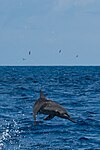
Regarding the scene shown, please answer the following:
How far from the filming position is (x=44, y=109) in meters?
15.0

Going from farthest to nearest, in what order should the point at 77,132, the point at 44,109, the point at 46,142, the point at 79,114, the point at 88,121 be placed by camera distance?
the point at 79,114, the point at 88,121, the point at 77,132, the point at 46,142, the point at 44,109

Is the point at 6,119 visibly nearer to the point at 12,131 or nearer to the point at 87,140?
the point at 12,131

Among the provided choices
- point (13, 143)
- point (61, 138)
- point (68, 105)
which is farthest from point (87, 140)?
point (68, 105)

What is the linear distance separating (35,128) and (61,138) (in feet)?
10.0

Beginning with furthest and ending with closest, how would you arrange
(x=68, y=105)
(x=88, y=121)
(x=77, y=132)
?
(x=68, y=105)
(x=88, y=121)
(x=77, y=132)

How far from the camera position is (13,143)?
83.7 feet

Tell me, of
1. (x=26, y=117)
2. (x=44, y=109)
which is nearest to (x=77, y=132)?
(x=26, y=117)

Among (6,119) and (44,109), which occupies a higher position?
(44,109)

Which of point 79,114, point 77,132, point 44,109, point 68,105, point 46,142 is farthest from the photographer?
point 68,105

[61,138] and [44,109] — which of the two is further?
[61,138]

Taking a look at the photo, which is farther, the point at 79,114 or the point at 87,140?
the point at 79,114


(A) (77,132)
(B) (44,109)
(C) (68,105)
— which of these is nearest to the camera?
(B) (44,109)

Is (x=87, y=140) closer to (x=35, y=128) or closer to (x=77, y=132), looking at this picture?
(x=77, y=132)

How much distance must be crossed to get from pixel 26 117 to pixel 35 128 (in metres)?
4.19
